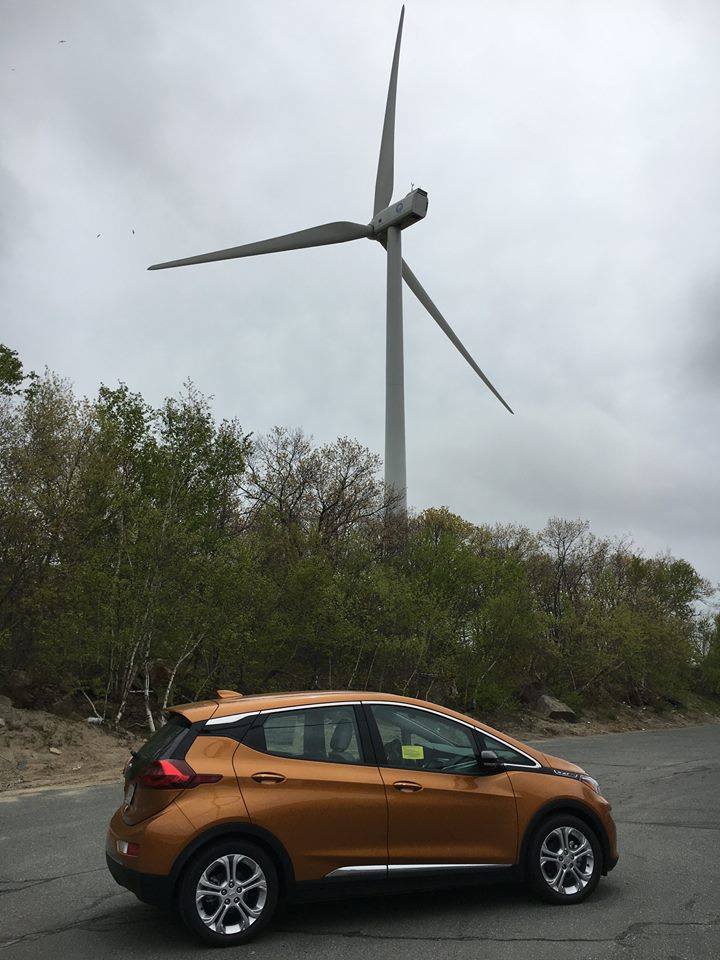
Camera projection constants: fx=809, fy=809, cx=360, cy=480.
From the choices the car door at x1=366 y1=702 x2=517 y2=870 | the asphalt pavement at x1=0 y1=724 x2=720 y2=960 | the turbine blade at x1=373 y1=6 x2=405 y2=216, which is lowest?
the asphalt pavement at x1=0 y1=724 x2=720 y2=960

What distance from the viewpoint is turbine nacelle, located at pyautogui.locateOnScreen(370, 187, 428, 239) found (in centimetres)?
3847

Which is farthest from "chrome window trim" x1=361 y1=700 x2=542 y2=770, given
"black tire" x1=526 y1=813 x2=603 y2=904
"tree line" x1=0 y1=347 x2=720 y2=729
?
"tree line" x1=0 y1=347 x2=720 y2=729

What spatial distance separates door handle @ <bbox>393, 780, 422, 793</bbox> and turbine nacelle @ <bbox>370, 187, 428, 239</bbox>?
118ft

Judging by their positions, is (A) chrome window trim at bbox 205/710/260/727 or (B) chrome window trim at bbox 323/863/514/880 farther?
(A) chrome window trim at bbox 205/710/260/727

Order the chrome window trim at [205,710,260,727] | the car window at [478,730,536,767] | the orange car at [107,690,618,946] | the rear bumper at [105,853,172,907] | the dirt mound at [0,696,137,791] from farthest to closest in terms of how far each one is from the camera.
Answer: the dirt mound at [0,696,137,791], the car window at [478,730,536,767], the chrome window trim at [205,710,260,727], the orange car at [107,690,618,946], the rear bumper at [105,853,172,907]

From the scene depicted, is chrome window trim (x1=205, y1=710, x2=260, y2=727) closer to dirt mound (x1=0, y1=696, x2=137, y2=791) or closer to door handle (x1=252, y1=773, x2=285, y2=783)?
door handle (x1=252, y1=773, x2=285, y2=783)

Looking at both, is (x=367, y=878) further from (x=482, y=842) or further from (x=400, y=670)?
(x=400, y=670)

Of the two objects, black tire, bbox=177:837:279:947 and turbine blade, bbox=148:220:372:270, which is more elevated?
turbine blade, bbox=148:220:372:270

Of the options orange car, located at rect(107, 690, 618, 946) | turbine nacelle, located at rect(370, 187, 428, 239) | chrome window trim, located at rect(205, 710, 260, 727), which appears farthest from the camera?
turbine nacelle, located at rect(370, 187, 428, 239)

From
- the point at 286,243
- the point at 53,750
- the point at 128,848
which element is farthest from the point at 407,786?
the point at 286,243

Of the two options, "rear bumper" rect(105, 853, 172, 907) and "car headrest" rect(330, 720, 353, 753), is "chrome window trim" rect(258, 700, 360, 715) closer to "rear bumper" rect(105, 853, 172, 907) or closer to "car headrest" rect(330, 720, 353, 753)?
"car headrest" rect(330, 720, 353, 753)

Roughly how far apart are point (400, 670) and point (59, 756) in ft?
43.8

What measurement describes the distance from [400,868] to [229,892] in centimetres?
116

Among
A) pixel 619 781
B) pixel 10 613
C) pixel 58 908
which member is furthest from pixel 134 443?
pixel 58 908
